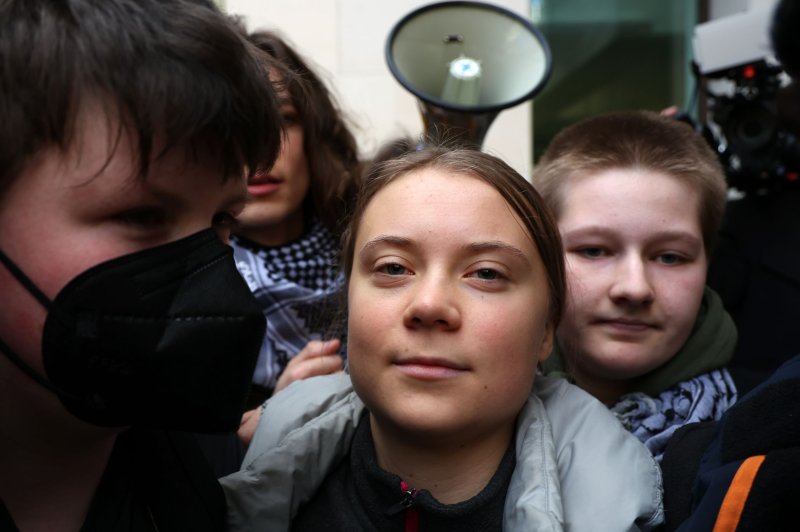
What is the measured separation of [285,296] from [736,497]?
1.59m

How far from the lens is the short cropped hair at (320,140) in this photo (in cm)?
266

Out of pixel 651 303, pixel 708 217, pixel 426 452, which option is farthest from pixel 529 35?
pixel 426 452

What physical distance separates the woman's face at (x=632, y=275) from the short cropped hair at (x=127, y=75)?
89 centimetres

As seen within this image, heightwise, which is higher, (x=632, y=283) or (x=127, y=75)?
(x=127, y=75)

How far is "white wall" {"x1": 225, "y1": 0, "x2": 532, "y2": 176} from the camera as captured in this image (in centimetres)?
523

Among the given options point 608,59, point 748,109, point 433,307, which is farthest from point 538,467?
point 608,59

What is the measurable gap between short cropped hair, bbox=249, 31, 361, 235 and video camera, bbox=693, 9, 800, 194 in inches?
52.0

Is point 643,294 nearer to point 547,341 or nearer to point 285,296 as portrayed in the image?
point 547,341

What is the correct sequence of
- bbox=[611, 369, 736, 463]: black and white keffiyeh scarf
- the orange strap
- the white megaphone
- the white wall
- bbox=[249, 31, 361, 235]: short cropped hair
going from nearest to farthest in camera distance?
the orange strap
bbox=[611, 369, 736, 463]: black and white keffiyeh scarf
bbox=[249, 31, 361, 235]: short cropped hair
the white megaphone
the white wall

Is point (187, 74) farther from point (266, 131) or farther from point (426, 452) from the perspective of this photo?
point (426, 452)

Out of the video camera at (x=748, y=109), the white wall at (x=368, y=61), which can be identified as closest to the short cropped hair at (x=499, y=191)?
the video camera at (x=748, y=109)

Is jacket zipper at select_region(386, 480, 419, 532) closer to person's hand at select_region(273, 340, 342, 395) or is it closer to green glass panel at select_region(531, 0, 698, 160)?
person's hand at select_region(273, 340, 342, 395)

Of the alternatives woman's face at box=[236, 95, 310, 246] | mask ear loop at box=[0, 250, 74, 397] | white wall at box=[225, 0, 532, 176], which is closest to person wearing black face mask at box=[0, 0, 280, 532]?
mask ear loop at box=[0, 250, 74, 397]

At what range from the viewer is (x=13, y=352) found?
122cm
